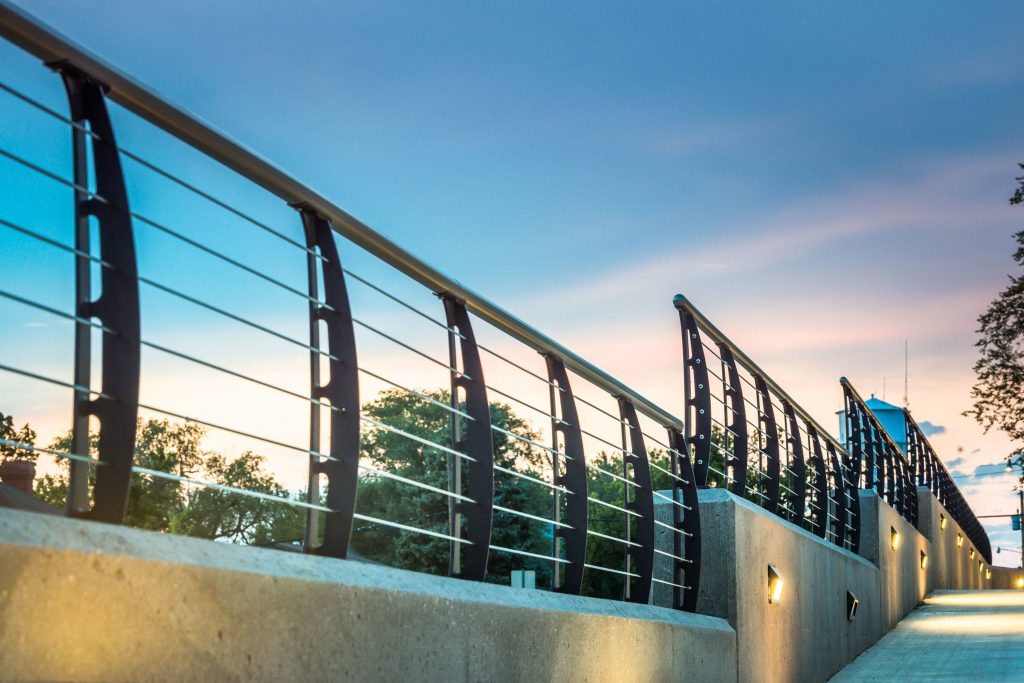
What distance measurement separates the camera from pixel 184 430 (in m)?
44.9

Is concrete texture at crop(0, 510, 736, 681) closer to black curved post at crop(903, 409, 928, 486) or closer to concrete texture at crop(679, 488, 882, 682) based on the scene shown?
concrete texture at crop(679, 488, 882, 682)

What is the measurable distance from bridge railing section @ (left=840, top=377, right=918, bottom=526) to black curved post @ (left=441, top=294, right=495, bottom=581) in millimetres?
10532

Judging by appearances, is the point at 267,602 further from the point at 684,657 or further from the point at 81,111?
the point at 684,657

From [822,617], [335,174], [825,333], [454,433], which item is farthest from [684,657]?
[335,174]

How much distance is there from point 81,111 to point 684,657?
16.2ft

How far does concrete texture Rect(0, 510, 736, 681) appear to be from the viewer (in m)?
2.33

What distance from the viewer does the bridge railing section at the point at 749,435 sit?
810 centimetres

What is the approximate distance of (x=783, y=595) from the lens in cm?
905

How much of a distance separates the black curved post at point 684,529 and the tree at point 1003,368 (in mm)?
18277

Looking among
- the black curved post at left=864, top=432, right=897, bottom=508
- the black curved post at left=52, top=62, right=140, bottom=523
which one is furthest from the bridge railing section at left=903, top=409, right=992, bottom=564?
the black curved post at left=52, top=62, right=140, bottom=523

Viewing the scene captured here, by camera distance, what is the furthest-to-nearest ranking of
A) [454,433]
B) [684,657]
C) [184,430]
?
[184,430] < [684,657] < [454,433]

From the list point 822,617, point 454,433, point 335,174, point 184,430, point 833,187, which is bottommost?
point 822,617

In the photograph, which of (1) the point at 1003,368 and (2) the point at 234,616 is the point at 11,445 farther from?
(1) the point at 1003,368

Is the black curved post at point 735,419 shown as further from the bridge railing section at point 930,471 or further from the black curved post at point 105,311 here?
the bridge railing section at point 930,471
